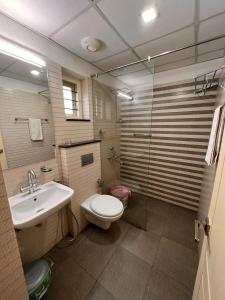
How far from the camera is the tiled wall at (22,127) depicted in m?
1.12

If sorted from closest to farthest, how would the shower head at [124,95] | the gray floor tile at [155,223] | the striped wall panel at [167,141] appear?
the gray floor tile at [155,223], the striped wall panel at [167,141], the shower head at [124,95]

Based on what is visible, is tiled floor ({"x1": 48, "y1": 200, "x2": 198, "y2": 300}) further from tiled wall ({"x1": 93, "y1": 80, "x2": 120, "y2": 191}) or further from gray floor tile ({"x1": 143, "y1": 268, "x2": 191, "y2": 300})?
tiled wall ({"x1": 93, "y1": 80, "x2": 120, "y2": 191})

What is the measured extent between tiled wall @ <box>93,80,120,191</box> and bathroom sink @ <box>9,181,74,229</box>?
98cm

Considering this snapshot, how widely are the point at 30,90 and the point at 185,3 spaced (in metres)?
1.50

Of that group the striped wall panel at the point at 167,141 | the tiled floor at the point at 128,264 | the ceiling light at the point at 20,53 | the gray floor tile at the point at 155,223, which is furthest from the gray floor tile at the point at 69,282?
the ceiling light at the point at 20,53

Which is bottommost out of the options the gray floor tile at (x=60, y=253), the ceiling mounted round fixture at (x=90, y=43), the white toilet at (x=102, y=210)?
the gray floor tile at (x=60, y=253)

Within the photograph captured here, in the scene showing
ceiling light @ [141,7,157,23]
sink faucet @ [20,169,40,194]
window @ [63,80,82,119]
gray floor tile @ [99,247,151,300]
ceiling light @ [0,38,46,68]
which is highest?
ceiling light @ [141,7,157,23]

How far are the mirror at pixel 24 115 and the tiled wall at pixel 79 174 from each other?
222 mm

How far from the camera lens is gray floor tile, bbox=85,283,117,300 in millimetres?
1136

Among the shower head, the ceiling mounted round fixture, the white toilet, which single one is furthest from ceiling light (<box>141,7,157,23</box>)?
the white toilet

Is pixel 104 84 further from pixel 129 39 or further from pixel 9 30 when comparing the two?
pixel 9 30

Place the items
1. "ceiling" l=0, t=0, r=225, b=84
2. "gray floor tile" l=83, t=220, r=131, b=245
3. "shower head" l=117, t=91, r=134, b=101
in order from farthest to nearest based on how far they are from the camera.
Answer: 1. "shower head" l=117, t=91, r=134, b=101
2. "gray floor tile" l=83, t=220, r=131, b=245
3. "ceiling" l=0, t=0, r=225, b=84

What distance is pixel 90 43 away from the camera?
133 centimetres

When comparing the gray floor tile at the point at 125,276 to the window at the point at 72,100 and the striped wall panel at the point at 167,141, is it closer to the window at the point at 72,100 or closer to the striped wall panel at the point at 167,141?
the striped wall panel at the point at 167,141
